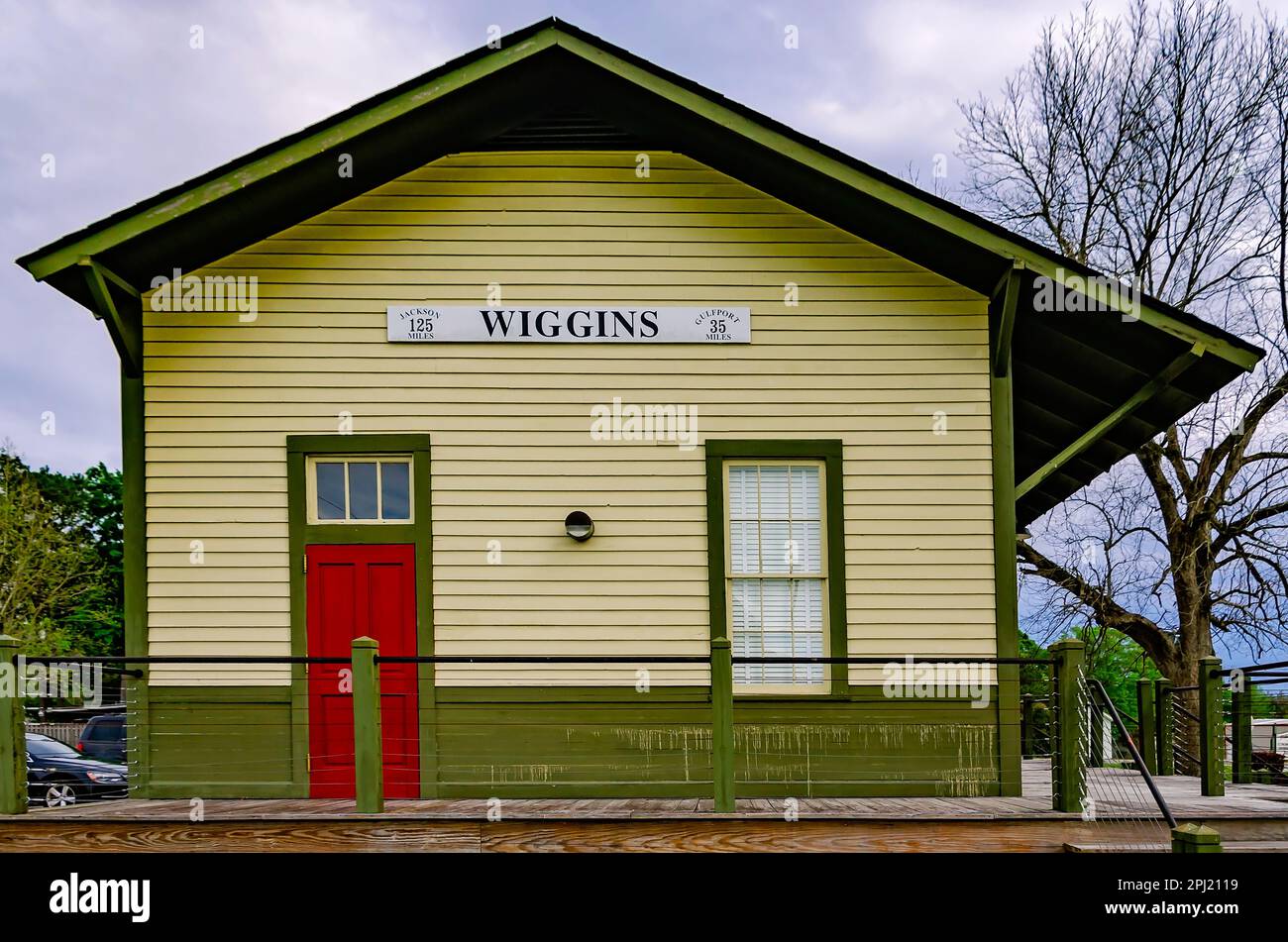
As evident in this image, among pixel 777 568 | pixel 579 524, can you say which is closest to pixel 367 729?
pixel 579 524

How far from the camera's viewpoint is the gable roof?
838 centimetres

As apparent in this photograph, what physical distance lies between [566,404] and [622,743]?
271 cm

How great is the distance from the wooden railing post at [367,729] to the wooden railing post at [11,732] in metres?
2.17

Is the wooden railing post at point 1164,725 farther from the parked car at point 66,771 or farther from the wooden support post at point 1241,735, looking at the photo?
the parked car at point 66,771

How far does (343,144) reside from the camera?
8.50m

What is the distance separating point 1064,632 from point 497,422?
1653 cm

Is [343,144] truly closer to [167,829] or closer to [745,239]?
[745,239]

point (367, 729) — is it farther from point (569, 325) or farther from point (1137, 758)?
point (1137, 758)

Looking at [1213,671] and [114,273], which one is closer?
[114,273]

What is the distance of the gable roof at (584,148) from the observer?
8.38 m

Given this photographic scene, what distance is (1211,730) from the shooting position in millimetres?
9625

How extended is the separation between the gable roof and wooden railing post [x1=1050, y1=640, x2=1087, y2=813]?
2.30 m

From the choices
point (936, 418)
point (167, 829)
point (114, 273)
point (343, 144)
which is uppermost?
point (343, 144)
